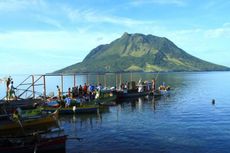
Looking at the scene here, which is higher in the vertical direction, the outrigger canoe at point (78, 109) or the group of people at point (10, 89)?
the group of people at point (10, 89)

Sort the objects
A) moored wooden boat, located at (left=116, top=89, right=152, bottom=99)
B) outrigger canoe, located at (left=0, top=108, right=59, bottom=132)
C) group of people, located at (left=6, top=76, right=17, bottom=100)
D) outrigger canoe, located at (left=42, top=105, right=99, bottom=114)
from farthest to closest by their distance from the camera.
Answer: moored wooden boat, located at (left=116, top=89, right=152, bottom=99) → outrigger canoe, located at (left=42, top=105, right=99, bottom=114) → group of people, located at (left=6, top=76, right=17, bottom=100) → outrigger canoe, located at (left=0, top=108, right=59, bottom=132)

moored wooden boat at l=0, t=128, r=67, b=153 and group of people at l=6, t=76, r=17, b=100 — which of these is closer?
moored wooden boat at l=0, t=128, r=67, b=153

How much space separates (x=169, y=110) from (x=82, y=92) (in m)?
18.8

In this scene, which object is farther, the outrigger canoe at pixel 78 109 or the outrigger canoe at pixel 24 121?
the outrigger canoe at pixel 78 109

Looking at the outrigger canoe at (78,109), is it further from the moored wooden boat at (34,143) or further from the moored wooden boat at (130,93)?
the moored wooden boat at (130,93)

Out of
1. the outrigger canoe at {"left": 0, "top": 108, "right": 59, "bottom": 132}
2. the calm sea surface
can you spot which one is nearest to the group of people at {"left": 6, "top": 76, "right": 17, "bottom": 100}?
the calm sea surface

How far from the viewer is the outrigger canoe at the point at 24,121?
33438mm

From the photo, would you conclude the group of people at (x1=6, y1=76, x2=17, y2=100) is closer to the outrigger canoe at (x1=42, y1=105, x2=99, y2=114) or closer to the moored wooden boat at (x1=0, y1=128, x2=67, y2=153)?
the outrigger canoe at (x1=42, y1=105, x2=99, y2=114)

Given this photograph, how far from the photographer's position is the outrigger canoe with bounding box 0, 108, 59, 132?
3344 cm

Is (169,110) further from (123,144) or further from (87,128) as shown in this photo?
(123,144)

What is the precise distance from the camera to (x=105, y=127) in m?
45.5

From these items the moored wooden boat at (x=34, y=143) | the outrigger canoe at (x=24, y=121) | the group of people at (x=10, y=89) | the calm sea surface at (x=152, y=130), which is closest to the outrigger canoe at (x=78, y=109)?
the calm sea surface at (x=152, y=130)

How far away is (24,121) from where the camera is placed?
34.6 m

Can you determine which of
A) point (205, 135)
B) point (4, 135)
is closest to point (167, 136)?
point (205, 135)
